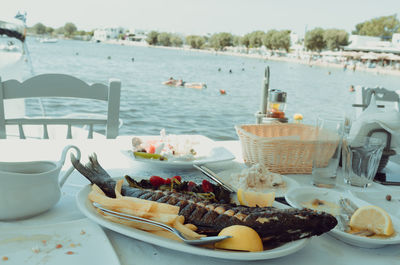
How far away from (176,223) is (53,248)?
0.69 ft

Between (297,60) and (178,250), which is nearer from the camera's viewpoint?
(178,250)

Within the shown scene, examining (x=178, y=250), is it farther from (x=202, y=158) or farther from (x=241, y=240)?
(x=202, y=158)

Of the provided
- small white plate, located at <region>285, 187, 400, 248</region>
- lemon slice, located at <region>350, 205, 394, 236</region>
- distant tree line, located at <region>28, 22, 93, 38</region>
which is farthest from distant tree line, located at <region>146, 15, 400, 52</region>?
lemon slice, located at <region>350, 205, 394, 236</region>

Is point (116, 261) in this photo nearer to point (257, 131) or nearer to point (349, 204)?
point (349, 204)

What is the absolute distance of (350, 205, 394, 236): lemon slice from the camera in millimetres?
745

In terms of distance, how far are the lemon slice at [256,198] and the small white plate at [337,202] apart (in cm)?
10

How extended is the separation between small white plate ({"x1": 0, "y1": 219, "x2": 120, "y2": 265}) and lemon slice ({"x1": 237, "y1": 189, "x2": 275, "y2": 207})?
0.29 m

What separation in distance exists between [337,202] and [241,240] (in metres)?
0.39

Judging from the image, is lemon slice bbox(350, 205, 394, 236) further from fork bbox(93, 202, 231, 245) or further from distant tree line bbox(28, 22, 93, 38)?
distant tree line bbox(28, 22, 93, 38)

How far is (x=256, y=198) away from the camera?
0.80m

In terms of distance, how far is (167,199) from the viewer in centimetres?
73

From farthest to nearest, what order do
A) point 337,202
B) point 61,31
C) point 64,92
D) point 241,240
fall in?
point 61,31 → point 64,92 → point 337,202 → point 241,240

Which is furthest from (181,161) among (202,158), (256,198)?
(256,198)

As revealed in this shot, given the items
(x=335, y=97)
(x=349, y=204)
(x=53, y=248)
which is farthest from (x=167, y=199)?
(x=335, y=97)
